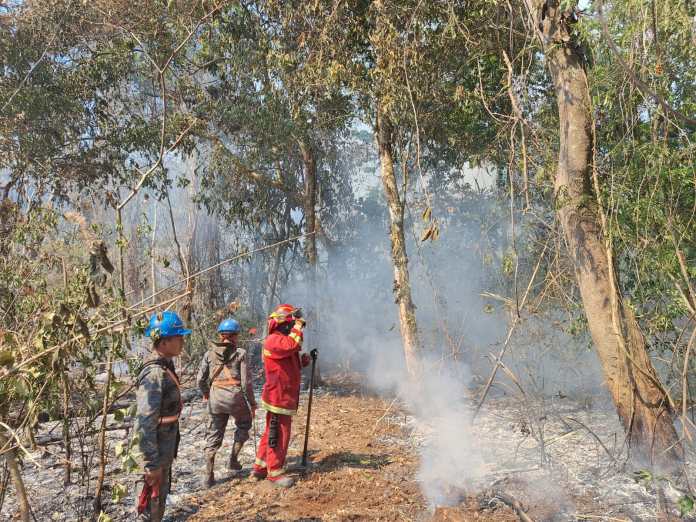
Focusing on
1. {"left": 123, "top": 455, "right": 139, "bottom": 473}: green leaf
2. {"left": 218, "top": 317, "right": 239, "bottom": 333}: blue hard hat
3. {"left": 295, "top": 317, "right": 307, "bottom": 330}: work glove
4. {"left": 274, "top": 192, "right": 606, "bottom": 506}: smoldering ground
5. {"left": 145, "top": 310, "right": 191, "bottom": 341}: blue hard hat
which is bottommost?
{"left": 274, "top": 192, "right": 606, "bottom": 506}: smoldering ground

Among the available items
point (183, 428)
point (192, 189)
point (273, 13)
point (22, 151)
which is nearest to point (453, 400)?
point (183, 428)

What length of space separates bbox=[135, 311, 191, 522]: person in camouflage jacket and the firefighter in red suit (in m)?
1.48

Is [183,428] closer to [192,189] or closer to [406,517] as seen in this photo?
[406,517]

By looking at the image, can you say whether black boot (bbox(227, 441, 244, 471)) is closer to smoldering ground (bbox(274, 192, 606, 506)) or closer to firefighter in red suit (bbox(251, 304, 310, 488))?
firefighter in red suit (bbox(251, 304, 310, 488))

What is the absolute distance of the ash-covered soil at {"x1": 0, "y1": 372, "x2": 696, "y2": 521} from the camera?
451cm

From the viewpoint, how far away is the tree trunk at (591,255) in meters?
4.69

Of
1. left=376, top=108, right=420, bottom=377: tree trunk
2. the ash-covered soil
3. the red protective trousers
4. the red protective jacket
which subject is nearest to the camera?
the ash-covered soil

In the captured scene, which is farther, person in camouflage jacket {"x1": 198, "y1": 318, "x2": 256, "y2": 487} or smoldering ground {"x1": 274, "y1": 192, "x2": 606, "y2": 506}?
smoldering ground {"x1": 274, "y1": 192, "x2": 606, "y2": 506}

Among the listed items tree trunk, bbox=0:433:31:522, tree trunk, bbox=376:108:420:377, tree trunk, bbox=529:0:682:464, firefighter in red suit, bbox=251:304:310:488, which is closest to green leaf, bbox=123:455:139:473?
tree trunk, bbox=0:433:31:522

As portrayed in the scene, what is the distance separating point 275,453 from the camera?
5.31 meters

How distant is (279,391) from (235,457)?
39.7 inches

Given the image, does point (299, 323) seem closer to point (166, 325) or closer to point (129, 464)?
point (166, 325)

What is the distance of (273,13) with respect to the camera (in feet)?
29.4

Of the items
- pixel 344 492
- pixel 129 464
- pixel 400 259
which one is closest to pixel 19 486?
pixel 129 464
